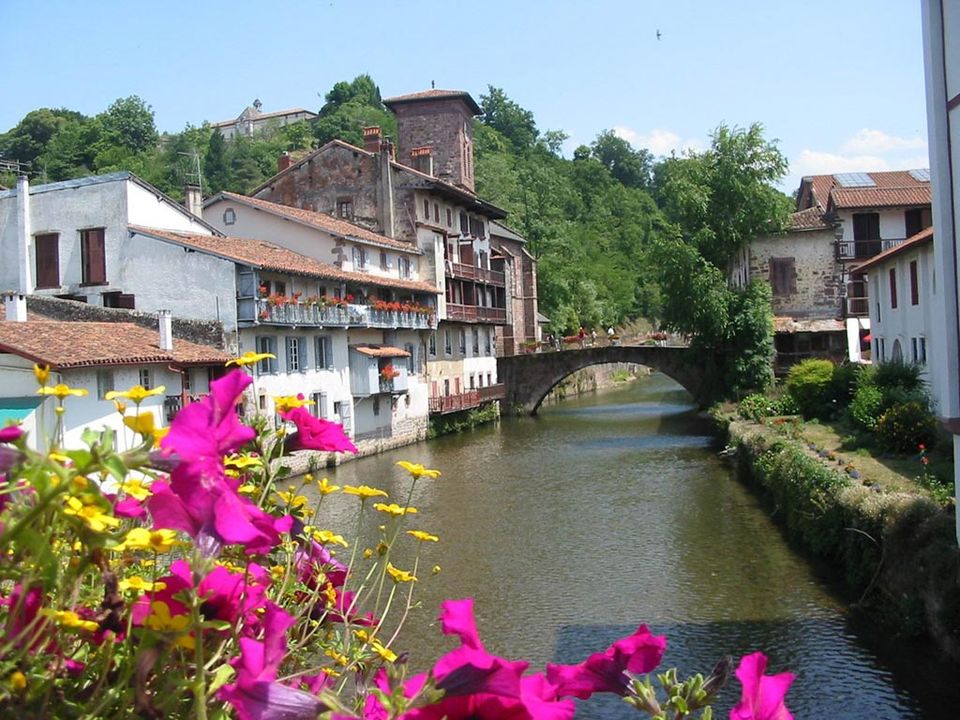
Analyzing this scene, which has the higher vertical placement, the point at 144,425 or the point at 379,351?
the point at 379,351

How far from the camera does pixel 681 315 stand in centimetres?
4238

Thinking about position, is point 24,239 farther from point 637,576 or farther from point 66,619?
point 66,619

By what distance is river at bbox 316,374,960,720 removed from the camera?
12250 millimetres

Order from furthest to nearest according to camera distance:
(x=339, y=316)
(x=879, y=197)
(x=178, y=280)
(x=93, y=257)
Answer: (x=879, y=197)
(x=339, y=316)
(x=93, y=257)
(x=178, y=280)

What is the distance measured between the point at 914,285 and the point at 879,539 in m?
13.8

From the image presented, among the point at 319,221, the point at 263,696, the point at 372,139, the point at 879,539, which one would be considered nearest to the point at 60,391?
the point at 263,696

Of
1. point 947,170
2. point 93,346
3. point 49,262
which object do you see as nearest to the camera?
point 947,170

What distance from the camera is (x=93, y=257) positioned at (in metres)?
28.4

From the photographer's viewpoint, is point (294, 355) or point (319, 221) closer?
point (294, 355)

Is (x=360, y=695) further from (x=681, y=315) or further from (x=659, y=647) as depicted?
(x=681, y=315)

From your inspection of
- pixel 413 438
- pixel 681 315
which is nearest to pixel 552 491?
pixel 413 438

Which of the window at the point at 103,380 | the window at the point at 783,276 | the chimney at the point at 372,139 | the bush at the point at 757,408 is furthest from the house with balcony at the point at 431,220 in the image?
the window at the point at 103,380

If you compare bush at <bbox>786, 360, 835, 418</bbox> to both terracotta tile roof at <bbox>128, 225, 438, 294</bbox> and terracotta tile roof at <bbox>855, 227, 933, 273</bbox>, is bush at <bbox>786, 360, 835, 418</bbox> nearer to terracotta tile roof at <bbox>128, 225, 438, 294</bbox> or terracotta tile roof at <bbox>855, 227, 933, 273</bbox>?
terracotta tile roof at <bbox>855, 227, 933, 273</bbox>

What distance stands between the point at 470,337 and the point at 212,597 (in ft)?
147
